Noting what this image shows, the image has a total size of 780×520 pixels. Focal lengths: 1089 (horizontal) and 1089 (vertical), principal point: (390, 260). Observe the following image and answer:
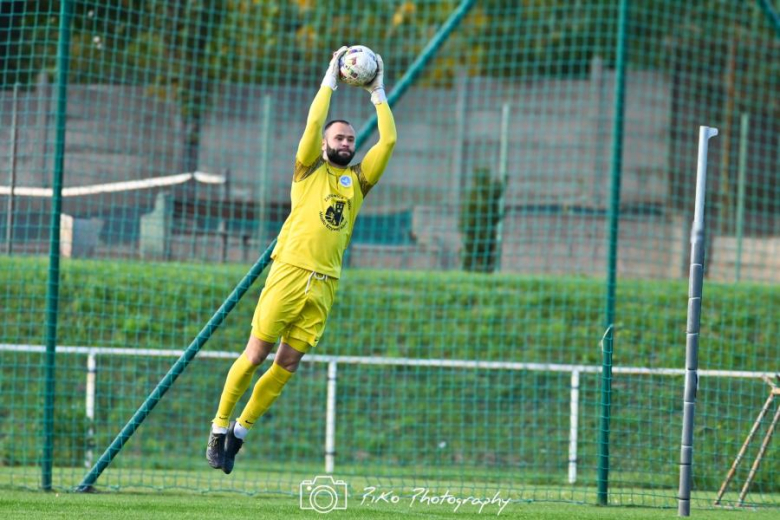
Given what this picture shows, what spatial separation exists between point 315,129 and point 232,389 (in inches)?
64.4

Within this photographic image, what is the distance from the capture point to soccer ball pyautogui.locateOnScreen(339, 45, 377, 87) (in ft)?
21.0

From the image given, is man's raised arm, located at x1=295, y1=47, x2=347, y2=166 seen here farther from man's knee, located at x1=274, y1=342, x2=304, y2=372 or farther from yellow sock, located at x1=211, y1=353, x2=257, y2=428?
yellow sock, located at x1=211, y1=353, x2=257, y2=428

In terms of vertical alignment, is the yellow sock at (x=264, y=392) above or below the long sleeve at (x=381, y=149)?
below

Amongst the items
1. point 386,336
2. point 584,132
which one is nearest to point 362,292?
point 386,336

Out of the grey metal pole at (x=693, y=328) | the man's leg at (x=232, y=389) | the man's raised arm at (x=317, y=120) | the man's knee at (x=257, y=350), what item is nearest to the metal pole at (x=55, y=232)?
the man's leg at (x=232, y=389)

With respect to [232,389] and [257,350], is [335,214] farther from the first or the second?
[232,389]

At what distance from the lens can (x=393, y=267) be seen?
47.5 ft

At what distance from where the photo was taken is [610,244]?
8.17 m

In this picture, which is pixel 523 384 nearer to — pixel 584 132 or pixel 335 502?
pixel 335 502

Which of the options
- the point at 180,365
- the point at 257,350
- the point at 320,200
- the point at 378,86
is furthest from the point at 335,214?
the point at 180,365

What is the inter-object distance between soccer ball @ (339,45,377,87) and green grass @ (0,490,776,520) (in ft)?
8.47

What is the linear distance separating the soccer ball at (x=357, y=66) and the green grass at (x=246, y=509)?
2582 millimetres

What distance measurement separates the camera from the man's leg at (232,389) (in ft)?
21.3

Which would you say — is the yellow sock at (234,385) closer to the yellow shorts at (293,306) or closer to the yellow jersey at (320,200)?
the yellow shorts at (293,306)
